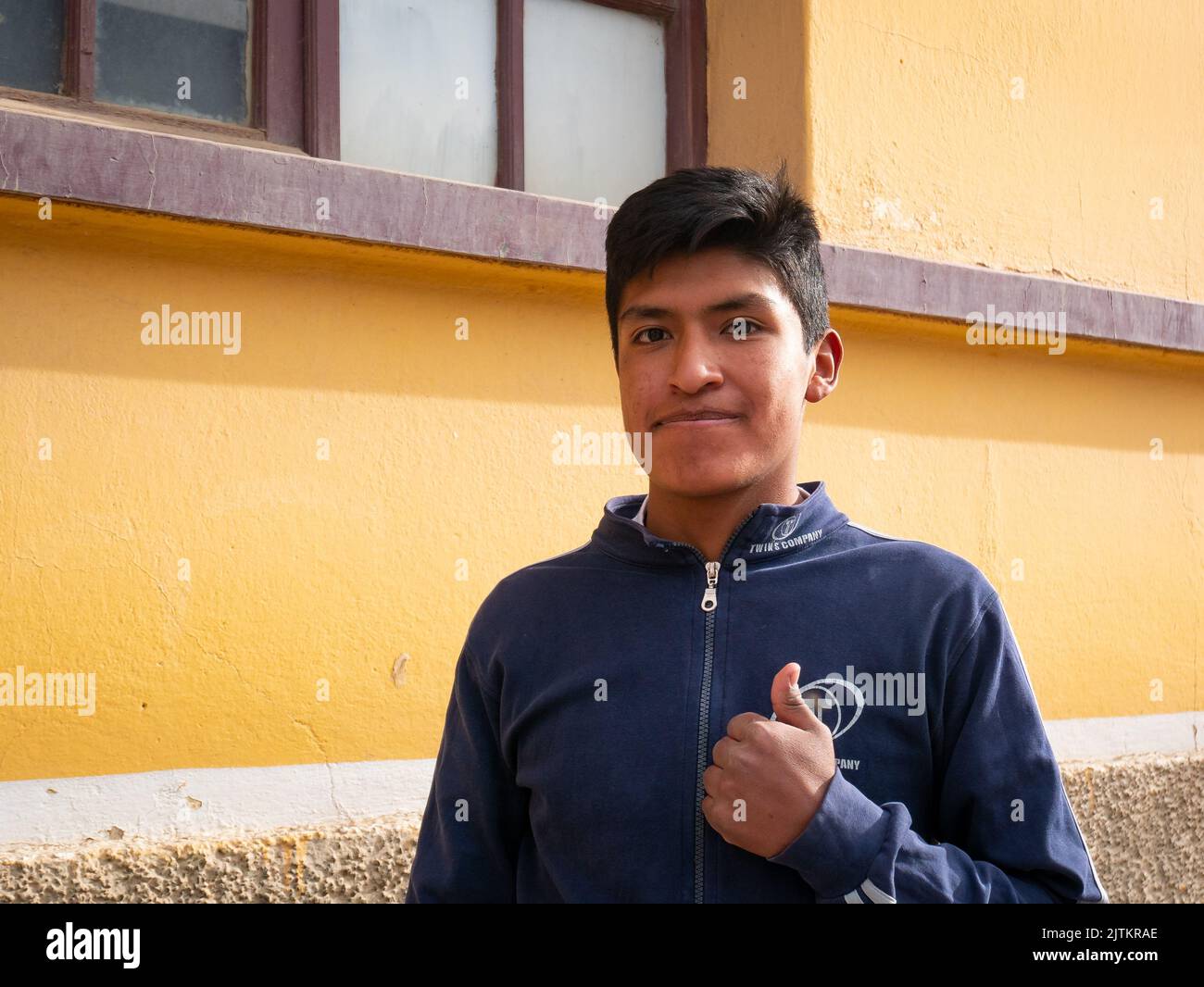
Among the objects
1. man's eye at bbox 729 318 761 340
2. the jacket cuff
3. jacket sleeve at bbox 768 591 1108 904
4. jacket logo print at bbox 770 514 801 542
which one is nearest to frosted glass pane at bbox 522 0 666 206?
man's eye at bbox 729 318 761 340

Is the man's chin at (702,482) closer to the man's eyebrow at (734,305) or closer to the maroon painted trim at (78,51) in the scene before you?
the man's eyebrow at (734,305)

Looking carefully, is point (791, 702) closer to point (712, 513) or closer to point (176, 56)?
point (712, 513)

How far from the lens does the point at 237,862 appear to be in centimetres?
269

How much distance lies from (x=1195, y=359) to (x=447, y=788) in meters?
3.57

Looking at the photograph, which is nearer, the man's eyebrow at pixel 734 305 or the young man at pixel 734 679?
the young man at pixel 734 679

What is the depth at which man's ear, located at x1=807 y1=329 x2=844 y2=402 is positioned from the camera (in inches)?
73.5

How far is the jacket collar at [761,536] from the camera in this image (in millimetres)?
1724

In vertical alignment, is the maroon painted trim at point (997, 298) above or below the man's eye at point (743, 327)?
above

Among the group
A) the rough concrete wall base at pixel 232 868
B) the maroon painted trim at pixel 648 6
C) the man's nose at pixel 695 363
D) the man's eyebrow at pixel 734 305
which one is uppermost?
the maroon painted trim at pixel 648 6

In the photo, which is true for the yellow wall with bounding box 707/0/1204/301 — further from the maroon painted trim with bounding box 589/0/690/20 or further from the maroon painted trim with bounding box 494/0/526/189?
the maroon painted trim with bounding box 494/0/526/189

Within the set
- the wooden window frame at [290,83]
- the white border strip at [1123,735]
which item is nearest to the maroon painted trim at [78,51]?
the wooden window frame at [290,83]

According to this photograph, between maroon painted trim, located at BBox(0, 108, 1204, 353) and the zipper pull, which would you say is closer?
the zipper pull

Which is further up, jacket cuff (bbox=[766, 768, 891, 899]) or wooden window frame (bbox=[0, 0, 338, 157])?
wooden window frame (bbox=[0, 0, 338, 157])
